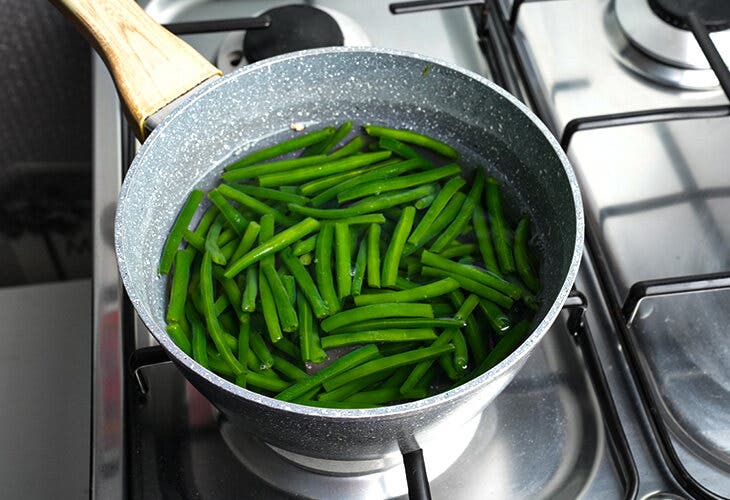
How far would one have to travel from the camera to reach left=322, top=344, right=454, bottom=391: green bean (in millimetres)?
727

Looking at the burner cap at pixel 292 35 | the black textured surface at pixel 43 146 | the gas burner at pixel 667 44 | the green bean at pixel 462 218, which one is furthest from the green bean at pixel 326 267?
the black textured surface at pixel 43 146

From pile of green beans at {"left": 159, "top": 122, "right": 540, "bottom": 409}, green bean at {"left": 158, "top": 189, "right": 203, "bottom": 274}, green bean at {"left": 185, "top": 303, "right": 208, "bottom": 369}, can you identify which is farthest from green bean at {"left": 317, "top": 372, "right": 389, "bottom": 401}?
green bean at {"left": 158, "top": 189, "right": 203, "bottom": 274}

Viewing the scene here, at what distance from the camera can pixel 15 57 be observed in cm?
130

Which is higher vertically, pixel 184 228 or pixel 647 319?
pixel 184 228

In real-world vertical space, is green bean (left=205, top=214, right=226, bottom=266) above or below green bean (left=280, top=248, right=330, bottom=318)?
above

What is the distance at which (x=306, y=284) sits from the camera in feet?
2.58

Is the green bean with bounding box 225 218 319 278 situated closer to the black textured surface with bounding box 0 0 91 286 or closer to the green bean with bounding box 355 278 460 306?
the green bean with bounding box 355 278 460 306

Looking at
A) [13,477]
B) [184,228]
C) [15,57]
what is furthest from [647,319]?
[15,57]

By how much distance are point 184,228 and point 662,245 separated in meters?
0.51

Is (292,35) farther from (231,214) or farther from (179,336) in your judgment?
(179,336)

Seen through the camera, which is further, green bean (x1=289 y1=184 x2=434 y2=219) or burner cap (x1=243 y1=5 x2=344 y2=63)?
burner cap (x1=243 y1=5 x2=344 y2=63)

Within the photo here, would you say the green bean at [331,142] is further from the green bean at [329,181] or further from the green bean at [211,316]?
the green bean at [211,316]

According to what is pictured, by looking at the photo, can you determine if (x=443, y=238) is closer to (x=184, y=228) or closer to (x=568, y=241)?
(x=568, y=241)

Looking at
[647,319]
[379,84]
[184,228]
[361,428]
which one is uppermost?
[379,84]
